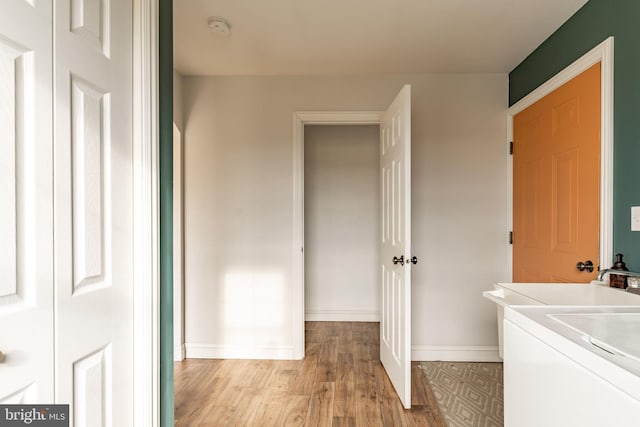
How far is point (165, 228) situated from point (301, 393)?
1570 mm

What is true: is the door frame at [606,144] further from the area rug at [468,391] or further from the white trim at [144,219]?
the white trim at [144,219]

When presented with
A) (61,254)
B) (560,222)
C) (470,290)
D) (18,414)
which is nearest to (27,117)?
(61,254)

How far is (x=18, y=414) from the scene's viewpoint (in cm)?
82

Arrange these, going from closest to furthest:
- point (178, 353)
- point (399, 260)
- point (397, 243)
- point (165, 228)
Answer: point (165, 228)
point (399, 260)
point (397, 243)
point (178, 353)

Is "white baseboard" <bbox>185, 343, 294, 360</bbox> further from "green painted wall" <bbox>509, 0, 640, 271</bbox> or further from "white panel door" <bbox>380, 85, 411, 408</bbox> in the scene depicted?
"green painted wall" <bbox>509, 0, 640, 271</bbox>

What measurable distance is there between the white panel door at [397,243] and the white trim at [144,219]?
146 cm

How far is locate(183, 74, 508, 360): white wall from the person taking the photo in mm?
2838

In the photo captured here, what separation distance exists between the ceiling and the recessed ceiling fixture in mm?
34

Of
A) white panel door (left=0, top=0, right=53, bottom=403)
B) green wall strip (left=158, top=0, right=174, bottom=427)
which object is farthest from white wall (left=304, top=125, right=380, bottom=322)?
white panel door (left=0, top=0, right=53, bottom=403)

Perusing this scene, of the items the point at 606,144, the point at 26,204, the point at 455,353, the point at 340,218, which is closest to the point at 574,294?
the point at 606,144

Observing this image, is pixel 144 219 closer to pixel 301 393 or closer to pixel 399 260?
pixel 399 260

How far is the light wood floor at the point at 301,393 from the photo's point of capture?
2.02 metres

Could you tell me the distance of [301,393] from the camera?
2.31m

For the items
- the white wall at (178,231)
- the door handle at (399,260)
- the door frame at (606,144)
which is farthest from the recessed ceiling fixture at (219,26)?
the door frame at (606,144)
